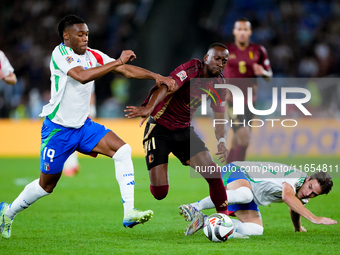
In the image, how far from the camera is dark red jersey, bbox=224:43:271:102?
348 inches

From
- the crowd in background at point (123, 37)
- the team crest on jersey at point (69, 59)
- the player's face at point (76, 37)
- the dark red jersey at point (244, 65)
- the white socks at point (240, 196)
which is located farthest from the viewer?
the crowd in background at point (123, 37)

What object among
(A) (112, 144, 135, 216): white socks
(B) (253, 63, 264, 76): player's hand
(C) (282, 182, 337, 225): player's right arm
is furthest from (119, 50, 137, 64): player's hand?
(B) (253, 63, 264, 76): player's hand

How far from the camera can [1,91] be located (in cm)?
1778

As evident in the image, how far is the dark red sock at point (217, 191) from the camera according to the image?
214 inches

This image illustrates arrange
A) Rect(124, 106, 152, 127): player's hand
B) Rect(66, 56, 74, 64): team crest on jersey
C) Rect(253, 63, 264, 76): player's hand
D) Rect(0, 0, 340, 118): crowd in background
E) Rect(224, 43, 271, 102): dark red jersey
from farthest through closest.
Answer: Rect(0, 0, 340, 118): crowd in background
Rect(224, 43, 271, 102): dark red jersey
Rect(253, 63, 264, 76): player's hand
Rect(66, 56, 74, 64): team crest on jersey
Rect(124, 106, 152, 127): player's hand

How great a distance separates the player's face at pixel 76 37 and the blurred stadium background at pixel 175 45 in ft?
31.6

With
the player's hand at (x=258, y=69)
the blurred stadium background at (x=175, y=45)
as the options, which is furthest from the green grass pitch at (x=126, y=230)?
A: the blurred stadium background at (x=175, y=45)

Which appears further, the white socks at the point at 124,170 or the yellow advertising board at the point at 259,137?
the yellow advertising board at the point at 259,137

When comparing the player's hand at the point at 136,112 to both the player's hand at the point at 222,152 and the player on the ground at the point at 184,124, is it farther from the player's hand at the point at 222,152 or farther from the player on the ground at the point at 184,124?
the player's hand at the point at 222,152

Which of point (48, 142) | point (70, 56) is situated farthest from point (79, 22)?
point (48, 142)

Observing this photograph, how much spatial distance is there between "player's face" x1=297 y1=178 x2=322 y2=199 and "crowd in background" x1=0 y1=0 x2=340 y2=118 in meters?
10.1

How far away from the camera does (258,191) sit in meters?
5.85

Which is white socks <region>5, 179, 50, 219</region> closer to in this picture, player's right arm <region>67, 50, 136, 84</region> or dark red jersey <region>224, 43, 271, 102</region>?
player's right arm <region>67, 50, 136, 84</region>

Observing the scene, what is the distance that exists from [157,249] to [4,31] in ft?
63.0
